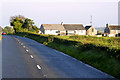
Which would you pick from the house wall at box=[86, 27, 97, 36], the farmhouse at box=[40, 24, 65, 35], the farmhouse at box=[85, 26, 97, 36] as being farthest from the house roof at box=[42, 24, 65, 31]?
the house wall at box=[86, 27, 97, 36]

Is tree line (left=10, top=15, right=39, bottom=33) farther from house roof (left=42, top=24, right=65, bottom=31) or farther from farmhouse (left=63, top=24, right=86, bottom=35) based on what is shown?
farmhouse (left=63, top=24, right=86, bottom=35)

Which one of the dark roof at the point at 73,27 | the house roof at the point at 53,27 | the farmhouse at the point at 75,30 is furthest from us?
the dark roof at the point at 73,27

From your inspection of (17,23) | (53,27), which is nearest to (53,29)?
(53,27)

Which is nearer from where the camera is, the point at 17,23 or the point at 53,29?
the point at 17,23

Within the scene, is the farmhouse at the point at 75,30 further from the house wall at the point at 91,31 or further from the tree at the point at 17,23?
the tree at the point at 17,23

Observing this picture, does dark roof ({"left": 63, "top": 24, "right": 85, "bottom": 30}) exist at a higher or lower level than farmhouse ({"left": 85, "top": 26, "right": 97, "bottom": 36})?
higher

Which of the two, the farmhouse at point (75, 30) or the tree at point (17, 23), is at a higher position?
the tree at point (17, 23)

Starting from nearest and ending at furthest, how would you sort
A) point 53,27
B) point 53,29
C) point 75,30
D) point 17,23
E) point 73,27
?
point 17,23
point 53,29
point 53,27
point 75,30
point 73,27

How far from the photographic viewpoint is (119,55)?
12086mm

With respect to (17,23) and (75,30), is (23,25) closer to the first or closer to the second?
(17,23)

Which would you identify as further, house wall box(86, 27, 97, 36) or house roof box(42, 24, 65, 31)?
house wall box(86, 27, 97, 36)

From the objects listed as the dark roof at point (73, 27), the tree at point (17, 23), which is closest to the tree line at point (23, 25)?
the tree at point (17, 23)

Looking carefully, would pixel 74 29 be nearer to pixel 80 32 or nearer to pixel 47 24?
pixel 80 32

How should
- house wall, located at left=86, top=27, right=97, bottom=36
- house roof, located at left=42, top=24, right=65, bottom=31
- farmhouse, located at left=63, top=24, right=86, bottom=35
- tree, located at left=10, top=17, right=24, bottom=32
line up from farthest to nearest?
farmhouse, located at left=63, top=24, right=86, bottom=35 → house wall, located at left=86, top=27, right=97, bottom=36 → house roof, located at left=42, top=24, right=65, bottom=31 → tree, located at left=10, top=17, right=24, bottom=32
